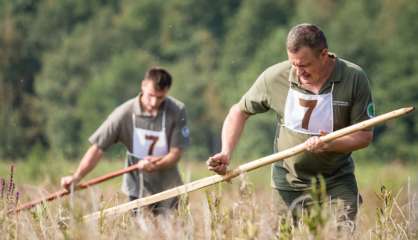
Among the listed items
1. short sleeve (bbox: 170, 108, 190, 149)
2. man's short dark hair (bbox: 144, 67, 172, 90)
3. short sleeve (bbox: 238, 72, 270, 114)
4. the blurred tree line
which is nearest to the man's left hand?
short sleeve (bbox: 170, 108, 190, 149)

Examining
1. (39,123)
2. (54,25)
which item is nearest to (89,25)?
(54,25)

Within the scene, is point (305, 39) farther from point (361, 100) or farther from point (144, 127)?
point (144, 127)

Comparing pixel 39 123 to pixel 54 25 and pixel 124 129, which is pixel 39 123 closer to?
pixel 54 25

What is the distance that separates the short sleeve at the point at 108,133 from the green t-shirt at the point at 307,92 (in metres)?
2.39

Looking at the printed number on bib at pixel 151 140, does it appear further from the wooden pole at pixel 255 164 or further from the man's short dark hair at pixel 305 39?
the man's short dark hair at pixel 305 39

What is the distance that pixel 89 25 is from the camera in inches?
3499

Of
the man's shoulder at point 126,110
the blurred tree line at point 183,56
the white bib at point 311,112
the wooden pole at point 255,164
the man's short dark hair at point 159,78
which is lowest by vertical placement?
the wooden pole at point 255,164

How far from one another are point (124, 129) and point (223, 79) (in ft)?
203

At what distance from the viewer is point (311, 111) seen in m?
8.12

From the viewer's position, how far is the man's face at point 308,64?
7852 mm

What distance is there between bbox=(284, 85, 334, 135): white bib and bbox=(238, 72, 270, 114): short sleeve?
0.69 ft

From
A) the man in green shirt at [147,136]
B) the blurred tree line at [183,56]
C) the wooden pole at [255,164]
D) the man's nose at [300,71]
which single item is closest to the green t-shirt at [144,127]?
the man in green shirt at [147,136]

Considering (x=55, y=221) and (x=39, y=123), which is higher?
(x=39, y=123)

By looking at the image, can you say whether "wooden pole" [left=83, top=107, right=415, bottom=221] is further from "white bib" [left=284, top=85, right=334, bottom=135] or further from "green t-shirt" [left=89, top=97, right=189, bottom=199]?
"green t-shirt" [left=89, top=97, right=189, bottom=199]
